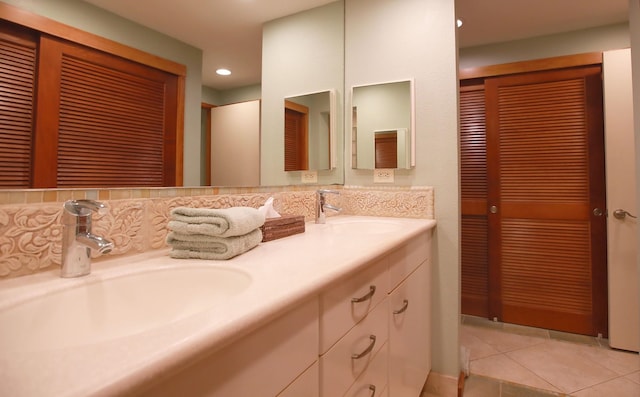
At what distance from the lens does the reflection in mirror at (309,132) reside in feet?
5.26

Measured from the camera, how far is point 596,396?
163 cm

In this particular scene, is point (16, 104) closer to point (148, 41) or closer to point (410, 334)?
point (148, 41)

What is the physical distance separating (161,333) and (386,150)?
1.57 m

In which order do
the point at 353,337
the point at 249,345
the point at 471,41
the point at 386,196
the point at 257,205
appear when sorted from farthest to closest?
the point at 471,41 < the point at 386,196 < the point at 257,205 < the point at 353,337 < the point at 249,345

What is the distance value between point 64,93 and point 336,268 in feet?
2.24

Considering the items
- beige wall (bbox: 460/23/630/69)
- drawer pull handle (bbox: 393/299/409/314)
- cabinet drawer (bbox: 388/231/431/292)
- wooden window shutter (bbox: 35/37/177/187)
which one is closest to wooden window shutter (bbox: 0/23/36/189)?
wooden window shutter (bbox: 35/37/177/187)

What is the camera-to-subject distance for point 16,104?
2.00 feet

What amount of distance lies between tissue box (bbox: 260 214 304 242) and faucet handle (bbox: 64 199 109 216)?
0.49 meters

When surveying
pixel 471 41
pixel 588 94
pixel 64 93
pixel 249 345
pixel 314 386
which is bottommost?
pixel 314 386

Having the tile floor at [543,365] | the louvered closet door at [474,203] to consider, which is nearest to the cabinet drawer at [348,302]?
the tile floor at [543,365]

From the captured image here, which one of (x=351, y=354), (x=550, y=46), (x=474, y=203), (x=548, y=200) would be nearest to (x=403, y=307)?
(x=351, y=354)

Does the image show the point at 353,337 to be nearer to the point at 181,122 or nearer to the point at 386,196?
the point at 181,122

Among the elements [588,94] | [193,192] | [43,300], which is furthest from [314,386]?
[588,94]

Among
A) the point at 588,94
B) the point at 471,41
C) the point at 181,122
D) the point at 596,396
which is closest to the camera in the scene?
the point at 181,122
